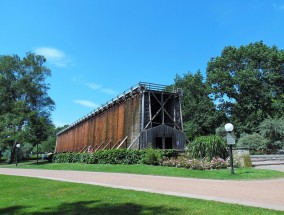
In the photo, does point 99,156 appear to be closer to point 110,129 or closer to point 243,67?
point 110,129

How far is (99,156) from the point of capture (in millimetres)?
23250

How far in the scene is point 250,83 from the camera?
1688 inches

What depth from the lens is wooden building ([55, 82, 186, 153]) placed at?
26.6 metres

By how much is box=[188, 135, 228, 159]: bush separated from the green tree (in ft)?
89.0

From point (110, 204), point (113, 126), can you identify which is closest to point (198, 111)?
point (113, 126)

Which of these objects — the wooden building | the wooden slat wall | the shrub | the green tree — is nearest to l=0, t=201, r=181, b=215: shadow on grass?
the shrub

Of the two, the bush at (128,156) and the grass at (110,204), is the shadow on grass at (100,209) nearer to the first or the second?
the grass at (110,204)

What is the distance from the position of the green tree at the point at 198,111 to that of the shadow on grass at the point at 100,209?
38.9 metres

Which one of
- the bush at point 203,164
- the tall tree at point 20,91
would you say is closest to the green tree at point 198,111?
the tall tree at point 20,91

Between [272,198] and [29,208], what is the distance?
5.91 meters

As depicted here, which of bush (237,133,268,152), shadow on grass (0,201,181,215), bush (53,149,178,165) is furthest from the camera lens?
bush (237,133,268,152)

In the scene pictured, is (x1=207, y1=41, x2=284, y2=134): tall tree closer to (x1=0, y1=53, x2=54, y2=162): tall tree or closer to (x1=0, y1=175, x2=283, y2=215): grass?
(x1=0, y1=53, x2=54, y2=162): tall tree

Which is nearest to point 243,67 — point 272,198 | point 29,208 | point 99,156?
point 99,156

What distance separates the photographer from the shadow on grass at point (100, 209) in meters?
6.02
